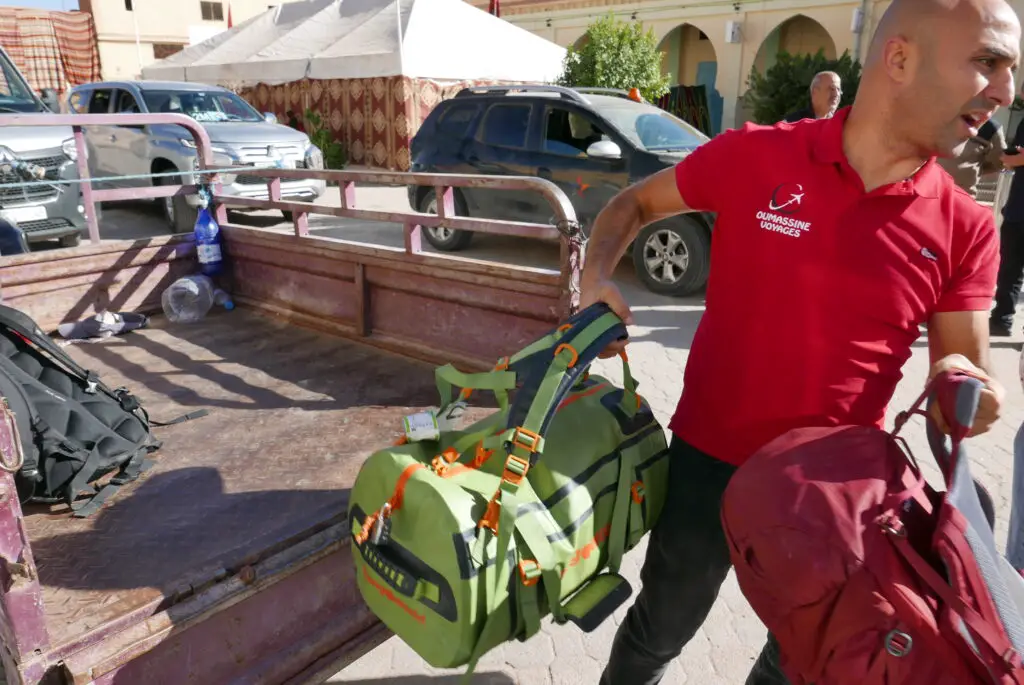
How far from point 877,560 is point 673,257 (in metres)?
5.99

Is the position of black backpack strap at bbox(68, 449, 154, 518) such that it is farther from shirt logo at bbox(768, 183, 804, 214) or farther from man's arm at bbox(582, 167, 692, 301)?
shirt logo at bbox(768, 183, 804, 214)

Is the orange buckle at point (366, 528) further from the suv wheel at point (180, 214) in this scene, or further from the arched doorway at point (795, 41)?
the arched doorway at point (795, 41)

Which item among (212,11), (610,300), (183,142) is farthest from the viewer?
(212,11)

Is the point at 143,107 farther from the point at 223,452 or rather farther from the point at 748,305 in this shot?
the point at 748,305

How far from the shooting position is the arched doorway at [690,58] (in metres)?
21.0

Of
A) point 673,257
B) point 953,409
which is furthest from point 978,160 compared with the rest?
point 953,409

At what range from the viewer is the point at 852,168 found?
154 cm

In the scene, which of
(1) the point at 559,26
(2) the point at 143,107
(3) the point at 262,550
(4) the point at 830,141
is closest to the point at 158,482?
(3) the point at 262,550

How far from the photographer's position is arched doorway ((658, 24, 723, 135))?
69.0 feet

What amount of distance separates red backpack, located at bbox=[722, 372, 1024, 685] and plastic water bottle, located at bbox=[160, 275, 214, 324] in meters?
3.35

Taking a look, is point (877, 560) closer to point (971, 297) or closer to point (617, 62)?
point (971, 297)

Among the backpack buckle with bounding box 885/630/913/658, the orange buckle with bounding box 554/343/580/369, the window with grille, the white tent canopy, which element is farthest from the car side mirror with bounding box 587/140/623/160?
the window with grille

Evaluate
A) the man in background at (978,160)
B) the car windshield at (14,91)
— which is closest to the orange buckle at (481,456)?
the man in background at (978,160)

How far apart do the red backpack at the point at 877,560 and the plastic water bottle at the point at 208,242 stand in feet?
11.0
